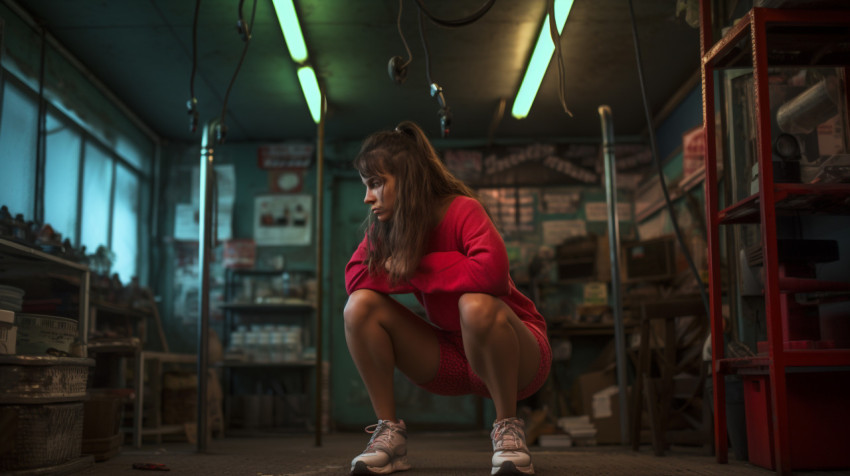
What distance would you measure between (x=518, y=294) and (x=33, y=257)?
2.24 m

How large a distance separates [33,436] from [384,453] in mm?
1114

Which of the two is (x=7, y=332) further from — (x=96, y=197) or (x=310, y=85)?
(x=96, y=197)

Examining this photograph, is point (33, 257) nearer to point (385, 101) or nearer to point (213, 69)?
point (213, 69)

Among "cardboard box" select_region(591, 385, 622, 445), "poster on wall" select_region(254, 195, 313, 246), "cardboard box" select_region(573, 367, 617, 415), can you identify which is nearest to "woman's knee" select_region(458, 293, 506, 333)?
"cardboard box" select_region(591, 385, 622, 445)

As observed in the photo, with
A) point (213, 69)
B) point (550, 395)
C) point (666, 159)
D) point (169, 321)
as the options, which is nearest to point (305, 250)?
point (169, 321)

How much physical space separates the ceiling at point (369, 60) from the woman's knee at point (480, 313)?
2.86 meters

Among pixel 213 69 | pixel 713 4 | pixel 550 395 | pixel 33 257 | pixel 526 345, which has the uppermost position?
pixel 213 69

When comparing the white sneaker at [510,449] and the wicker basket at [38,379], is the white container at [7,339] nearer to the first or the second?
the wicker basket at [38,379]

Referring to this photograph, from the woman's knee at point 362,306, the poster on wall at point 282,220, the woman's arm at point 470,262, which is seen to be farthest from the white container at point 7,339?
the poster on wall at point 282,220

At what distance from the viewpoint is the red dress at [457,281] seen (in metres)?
1.84

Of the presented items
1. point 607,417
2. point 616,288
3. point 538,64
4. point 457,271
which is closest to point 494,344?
point 457,271

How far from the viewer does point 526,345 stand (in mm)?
1968

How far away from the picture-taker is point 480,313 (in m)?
1.80

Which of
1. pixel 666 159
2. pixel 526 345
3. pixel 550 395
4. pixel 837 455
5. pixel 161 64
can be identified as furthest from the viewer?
pixel 666 159
